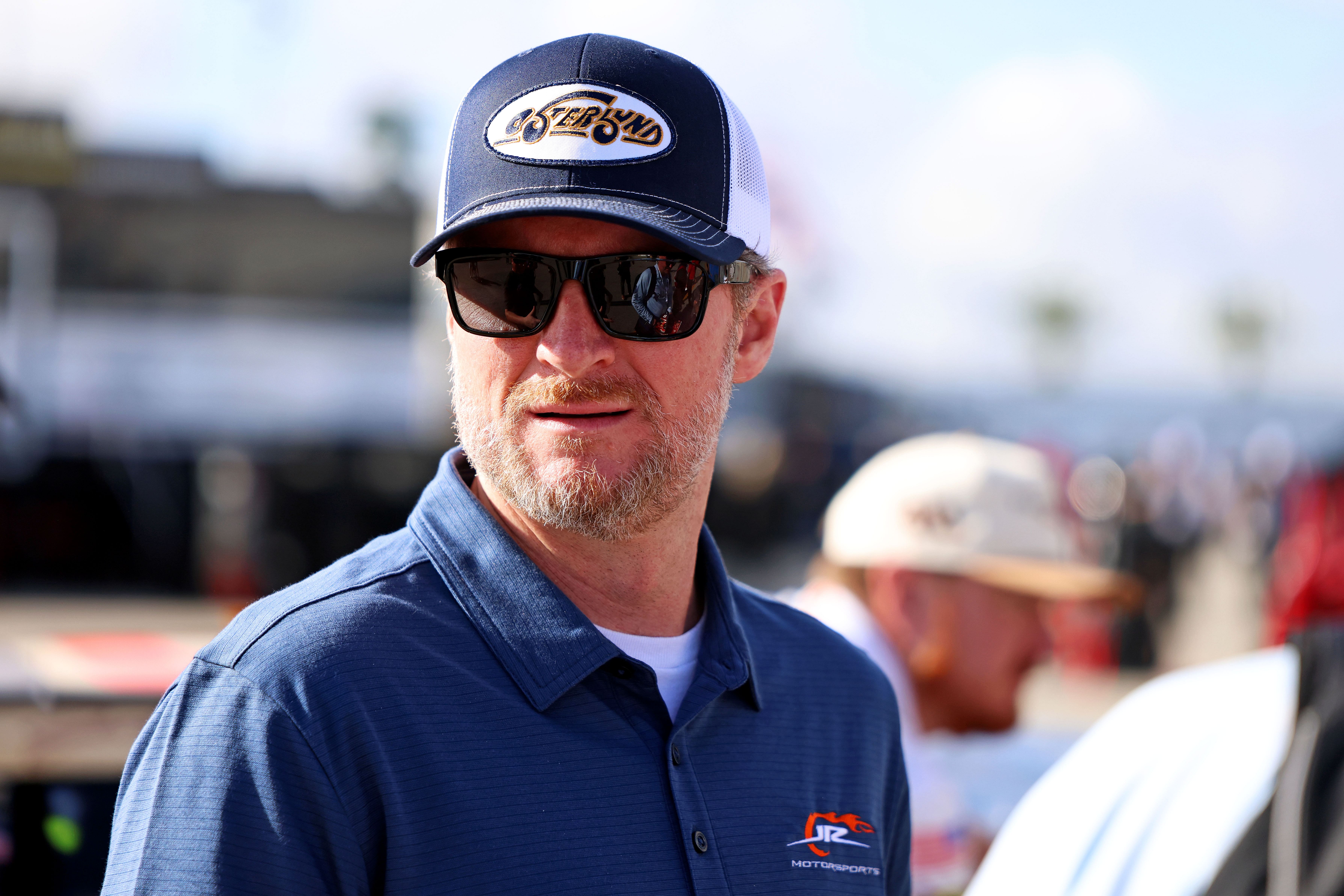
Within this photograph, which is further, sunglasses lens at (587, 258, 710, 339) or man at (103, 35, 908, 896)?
sunglasses lens at (587, 258, 710, 339)

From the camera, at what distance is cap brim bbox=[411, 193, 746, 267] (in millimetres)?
1624

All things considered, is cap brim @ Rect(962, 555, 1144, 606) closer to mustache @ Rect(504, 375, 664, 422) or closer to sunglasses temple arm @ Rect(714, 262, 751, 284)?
sunglasses temple arm @ Rect(714, 262, 751, 284)

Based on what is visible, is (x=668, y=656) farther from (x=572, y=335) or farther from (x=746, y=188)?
(x=746, y=188)

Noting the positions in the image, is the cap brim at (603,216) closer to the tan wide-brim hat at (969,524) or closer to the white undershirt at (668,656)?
the white undershirt at (668,656)

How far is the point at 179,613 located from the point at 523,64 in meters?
16.1

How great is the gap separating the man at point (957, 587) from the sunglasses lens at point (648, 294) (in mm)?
1897

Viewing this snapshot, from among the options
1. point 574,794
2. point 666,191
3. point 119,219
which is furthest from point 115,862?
point 119,219

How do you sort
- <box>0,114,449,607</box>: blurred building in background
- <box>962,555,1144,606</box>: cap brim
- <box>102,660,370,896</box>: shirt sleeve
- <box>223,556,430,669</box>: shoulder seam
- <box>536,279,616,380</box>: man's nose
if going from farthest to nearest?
<box>0,114,449,607</box>: blurred building in background
<box>962,555,1144,606</box>: cap brim
<box>536,279,616,380</box>: man's nose
<box>223,556,430,669</box>: shoulder seam
<box>102,660,370,896</box>: shirt sleeve

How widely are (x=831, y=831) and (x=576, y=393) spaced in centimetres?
70

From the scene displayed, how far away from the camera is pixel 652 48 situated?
1.81 metres

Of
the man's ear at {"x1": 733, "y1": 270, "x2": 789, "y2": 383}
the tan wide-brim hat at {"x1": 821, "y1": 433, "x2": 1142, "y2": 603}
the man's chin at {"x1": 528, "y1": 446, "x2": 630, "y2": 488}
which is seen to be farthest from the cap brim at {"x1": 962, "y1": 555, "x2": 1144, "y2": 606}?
the man's chin at {"x1": 528, "y1": 446, "x2": 630, "y2": 488}

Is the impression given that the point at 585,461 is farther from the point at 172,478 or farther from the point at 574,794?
the point at 172,478

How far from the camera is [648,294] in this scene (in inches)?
67.2

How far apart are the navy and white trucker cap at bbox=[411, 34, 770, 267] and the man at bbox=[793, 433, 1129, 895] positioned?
1958 mm
